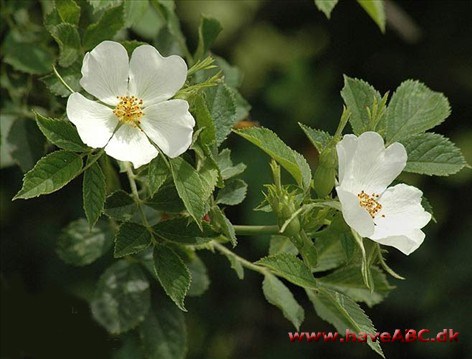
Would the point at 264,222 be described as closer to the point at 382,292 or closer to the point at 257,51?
the point at 257,51

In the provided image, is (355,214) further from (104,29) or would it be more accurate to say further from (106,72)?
(104,29)

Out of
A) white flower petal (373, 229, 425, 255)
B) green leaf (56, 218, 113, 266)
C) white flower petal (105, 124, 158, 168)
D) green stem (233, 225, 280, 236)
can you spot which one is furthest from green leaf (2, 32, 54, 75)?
white flower petal (373, 229, 425, 255)

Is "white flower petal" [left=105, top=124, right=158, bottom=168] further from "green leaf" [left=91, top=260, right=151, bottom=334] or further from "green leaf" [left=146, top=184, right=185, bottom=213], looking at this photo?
"green leaf" [left=91, top=260, right=151, bottom=334]

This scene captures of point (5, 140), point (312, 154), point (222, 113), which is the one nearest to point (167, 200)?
point (222, 113)

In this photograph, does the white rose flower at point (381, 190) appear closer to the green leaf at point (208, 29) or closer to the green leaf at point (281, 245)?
the green leaf at point (281, 245)

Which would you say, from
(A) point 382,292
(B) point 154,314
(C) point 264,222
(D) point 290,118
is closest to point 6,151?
(B) point 154,314

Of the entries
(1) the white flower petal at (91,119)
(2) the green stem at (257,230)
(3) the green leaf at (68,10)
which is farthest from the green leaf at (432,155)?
(3) the green leaf at (68,10)

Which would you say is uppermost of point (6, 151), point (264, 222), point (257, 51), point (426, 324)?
point (6, 151)
